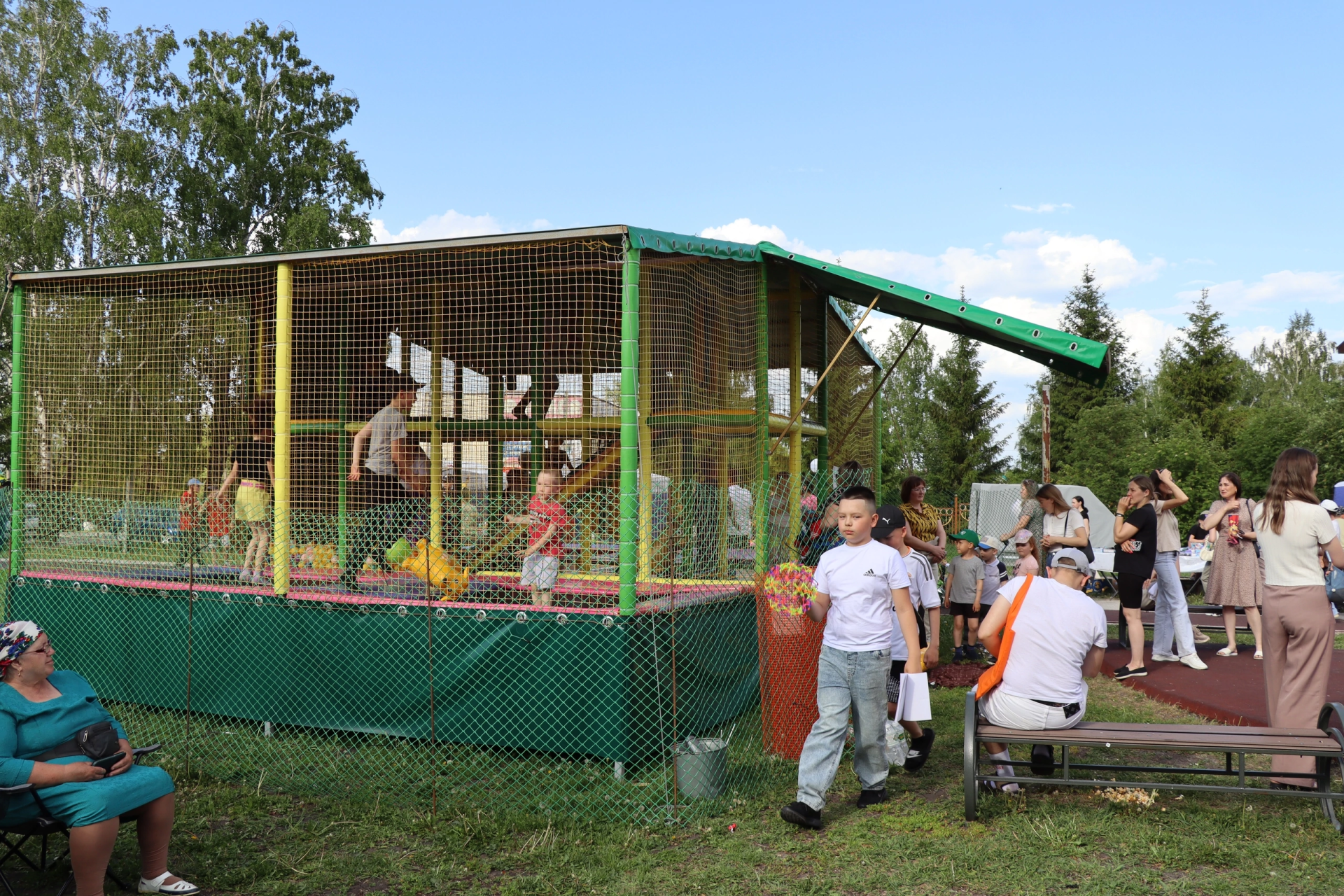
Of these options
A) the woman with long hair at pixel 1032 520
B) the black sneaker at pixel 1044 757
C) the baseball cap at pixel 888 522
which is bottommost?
the black sneaker at pixel 1044 757

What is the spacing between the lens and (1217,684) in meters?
8.04

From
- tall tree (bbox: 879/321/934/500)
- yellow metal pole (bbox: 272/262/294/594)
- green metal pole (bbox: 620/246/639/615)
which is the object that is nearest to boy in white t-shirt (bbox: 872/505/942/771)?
green metal pole (bbox: 620/246/639/615)

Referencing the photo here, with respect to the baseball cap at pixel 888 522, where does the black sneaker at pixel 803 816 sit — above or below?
below

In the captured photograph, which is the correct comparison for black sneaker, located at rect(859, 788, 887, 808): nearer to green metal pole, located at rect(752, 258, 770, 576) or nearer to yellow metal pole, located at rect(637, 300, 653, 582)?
yellow metal pole, located at rect(637, 300, 653, 582)

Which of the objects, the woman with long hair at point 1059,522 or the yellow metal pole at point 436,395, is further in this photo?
the woman with long hair at point 1059,522

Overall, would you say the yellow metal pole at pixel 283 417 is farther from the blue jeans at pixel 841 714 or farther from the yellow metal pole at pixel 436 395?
the blue jeans at pixel 841 714

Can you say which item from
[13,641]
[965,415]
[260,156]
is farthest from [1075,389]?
[13,641]

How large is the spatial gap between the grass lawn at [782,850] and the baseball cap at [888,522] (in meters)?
1.46

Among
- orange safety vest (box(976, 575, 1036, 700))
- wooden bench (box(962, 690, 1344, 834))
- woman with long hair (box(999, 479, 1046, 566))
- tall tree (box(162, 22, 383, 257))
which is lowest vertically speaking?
wooden bench (box(962, 690, 1344, 834))

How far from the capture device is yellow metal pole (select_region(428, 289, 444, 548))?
7348mm

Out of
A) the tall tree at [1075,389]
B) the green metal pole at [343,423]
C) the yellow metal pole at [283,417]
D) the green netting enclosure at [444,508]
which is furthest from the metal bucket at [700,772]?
the tall tree at [1075,389]

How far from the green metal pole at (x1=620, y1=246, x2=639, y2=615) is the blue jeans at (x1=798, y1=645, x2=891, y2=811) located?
1184 mm

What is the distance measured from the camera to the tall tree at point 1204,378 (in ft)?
119

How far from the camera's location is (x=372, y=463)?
7078 mm
